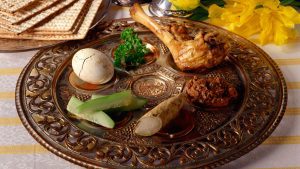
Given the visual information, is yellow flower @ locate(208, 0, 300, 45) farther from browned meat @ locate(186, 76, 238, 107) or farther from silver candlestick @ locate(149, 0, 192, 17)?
browned meat @ locate(186, 76, 238, 107)

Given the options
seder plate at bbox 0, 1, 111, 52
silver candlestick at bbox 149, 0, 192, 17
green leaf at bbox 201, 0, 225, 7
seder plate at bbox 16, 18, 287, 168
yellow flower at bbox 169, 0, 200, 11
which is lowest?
seder plate at bbox 0, 1, 111, 52

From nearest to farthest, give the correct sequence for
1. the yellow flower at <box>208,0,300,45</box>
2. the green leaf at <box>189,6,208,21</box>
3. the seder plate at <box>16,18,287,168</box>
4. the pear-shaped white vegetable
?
the seder plate at <box>16,18,287,168</box>
the pear-shaped white vegetable
the yellow flower at <box>208,0,300,45</box>
the green leaf at <box>189,6,208,21</box>

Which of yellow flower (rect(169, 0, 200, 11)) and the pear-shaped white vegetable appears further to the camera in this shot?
yellow flower (rect(169, 0, 200, 11))

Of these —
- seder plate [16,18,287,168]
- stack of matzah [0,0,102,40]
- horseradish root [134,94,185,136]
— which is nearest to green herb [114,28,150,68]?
seder plate [16,18,287,168]

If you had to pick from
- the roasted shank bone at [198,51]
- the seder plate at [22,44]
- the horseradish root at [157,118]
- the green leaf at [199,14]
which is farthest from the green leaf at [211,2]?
the horseradish root at [157,118]

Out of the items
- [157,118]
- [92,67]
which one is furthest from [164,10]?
[157,118]

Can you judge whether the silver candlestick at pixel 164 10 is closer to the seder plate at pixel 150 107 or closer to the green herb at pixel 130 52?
the seder plate at pixel 150 107
